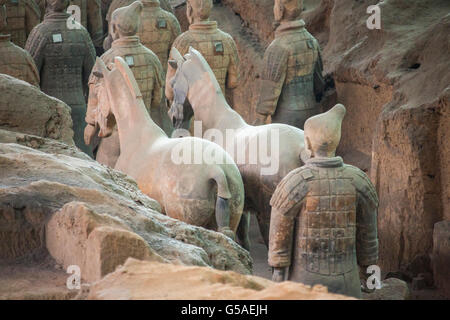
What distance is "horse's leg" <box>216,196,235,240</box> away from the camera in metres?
5.62

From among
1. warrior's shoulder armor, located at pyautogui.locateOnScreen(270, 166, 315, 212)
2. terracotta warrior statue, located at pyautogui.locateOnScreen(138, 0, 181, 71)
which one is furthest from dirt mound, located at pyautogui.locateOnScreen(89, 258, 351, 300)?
terracotta warrior statue, located at pyautogui.locateOnScreen(138, 0, 181, 71)

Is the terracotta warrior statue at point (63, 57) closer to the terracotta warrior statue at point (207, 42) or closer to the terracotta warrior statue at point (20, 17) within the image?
the terracotta warrior statue at point (207, 42)

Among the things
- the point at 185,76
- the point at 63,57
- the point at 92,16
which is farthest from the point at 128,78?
the point at 92,16

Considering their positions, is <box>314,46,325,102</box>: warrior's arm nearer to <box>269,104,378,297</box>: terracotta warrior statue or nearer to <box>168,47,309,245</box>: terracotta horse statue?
<box>168,47,309,245</box>: terracotta horse statue

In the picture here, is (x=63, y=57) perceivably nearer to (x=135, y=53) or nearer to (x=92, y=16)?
(x=135, y=53)

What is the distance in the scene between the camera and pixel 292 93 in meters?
8.23

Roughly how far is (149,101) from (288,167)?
2.20 m

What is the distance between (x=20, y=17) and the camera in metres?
9.73

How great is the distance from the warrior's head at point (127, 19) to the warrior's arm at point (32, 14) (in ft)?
7.75

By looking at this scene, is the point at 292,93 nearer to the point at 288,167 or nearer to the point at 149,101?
the point at 149,101

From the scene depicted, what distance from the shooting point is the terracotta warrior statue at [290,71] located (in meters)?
A: 8.04

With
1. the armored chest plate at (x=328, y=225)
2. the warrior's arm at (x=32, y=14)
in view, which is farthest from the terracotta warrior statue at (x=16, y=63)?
the armored chest plate at (x=328, y=225)

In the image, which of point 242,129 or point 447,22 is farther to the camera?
point 447,22
